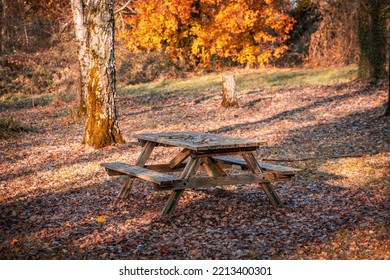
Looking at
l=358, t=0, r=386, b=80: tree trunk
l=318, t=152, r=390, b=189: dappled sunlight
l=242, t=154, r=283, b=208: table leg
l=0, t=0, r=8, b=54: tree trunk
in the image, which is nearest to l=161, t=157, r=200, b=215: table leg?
l=242, t=154, r=283, b=208: table leg

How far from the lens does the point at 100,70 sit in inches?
456

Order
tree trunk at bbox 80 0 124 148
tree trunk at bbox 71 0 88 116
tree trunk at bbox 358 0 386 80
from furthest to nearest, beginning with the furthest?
tree trunk at bbox 358 0 386 80, tree trunk at bbox 71 0 88 116, tree trunk at bbox 80 0 124 148

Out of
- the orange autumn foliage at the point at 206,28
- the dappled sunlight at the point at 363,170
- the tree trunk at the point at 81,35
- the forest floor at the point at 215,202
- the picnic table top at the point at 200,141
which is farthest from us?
the orange autumn foliage at the point at 206,28

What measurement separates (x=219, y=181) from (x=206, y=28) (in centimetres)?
1943

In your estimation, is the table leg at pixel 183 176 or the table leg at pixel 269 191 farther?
the table leg at pixel 269 191

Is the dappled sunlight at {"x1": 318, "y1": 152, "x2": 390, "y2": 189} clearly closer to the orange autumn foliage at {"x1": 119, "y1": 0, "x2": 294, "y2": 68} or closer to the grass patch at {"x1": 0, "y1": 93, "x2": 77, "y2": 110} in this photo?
the grass patch at {"x1": 0, "y1": 93, "x2": 77, "y2": 110}

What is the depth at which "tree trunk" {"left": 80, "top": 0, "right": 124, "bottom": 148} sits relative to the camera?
1143 centimetres

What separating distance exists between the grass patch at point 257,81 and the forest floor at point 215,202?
744 cm

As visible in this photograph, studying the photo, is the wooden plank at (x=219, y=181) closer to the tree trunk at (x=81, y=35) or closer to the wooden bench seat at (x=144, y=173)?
the wooden bench seat at (x=144, y=173)

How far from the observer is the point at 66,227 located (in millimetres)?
6691

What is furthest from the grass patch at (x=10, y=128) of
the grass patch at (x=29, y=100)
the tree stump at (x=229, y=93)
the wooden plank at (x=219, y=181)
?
the wooden plank at (x=219, y=181)

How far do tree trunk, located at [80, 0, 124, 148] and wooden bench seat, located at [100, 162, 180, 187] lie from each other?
4025mm

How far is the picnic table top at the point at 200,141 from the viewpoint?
6.56m

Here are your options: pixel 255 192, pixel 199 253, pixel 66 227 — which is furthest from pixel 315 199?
pixel 66 227
